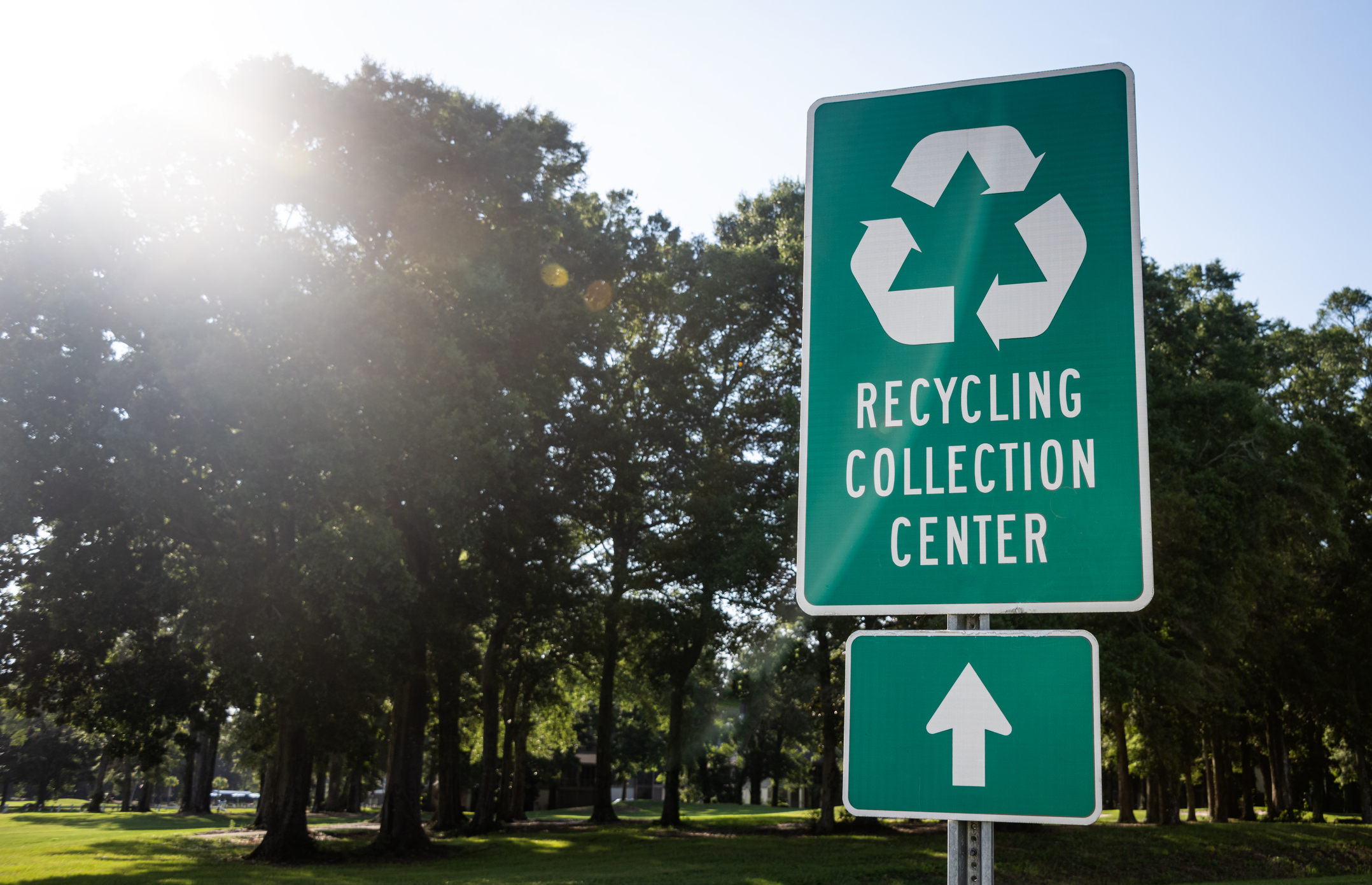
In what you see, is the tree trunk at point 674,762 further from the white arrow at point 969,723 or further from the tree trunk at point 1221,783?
the white arrow at point 969,723

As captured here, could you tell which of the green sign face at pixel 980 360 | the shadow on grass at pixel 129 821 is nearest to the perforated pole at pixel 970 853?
the green sign face at pixel 980 360

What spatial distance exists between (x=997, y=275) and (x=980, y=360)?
9.2 inches

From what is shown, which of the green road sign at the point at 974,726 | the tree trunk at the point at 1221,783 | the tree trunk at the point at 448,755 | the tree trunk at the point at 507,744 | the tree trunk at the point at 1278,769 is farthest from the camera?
the tree trunk at the point at 1221,783

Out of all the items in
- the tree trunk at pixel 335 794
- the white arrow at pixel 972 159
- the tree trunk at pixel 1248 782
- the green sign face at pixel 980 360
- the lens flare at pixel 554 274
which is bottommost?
the tree trunk at pixel 335 794

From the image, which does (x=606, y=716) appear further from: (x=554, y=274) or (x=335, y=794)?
(x=335, y=794)

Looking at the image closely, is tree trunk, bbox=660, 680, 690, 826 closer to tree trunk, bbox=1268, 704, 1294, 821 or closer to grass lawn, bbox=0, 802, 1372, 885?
grass lawn, bbox=0, 802, 1372, 885

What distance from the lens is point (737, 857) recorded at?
22.3 meters

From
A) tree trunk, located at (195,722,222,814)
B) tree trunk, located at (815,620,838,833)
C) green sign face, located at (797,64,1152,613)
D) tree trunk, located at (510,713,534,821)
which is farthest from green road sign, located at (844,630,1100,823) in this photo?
tree trunk, located at (195,722,222,814)

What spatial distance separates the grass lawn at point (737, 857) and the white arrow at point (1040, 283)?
16.7 meters

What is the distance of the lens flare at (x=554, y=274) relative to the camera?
2455cm

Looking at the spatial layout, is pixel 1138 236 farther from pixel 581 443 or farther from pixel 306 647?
pixel 581 443

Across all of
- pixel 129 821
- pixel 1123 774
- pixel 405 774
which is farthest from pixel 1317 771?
pixel 129 821

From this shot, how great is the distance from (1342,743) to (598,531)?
32.6 metres

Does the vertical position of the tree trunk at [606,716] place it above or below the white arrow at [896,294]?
below
